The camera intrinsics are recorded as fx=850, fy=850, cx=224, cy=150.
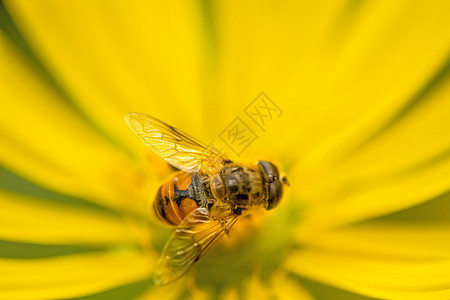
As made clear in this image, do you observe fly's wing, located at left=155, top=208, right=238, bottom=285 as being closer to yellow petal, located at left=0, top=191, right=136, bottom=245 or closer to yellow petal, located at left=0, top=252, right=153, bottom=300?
yellow petal, located at left=0, top=252, right=153, bottom=300

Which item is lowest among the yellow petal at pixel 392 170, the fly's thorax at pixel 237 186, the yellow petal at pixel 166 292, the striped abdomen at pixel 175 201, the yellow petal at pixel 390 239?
the yellow petal at pixel 390 239

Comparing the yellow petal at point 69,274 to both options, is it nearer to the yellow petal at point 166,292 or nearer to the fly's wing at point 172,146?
the yellow petal at point 166,292

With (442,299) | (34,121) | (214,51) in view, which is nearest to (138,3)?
(214,51)

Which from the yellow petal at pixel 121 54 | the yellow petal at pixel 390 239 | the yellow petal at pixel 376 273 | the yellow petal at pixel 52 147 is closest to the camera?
the yellow petal at pixel 376 273

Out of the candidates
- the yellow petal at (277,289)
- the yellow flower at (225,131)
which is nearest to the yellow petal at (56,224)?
the yellow flower at (225,131)

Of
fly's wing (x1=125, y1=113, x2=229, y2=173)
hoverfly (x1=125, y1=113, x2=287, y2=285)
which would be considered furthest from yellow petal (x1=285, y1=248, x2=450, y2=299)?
fly's wing (x1=125, y1=113, x2=229, y2=173)

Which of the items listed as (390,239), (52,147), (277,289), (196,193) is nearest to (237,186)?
(196,193)
